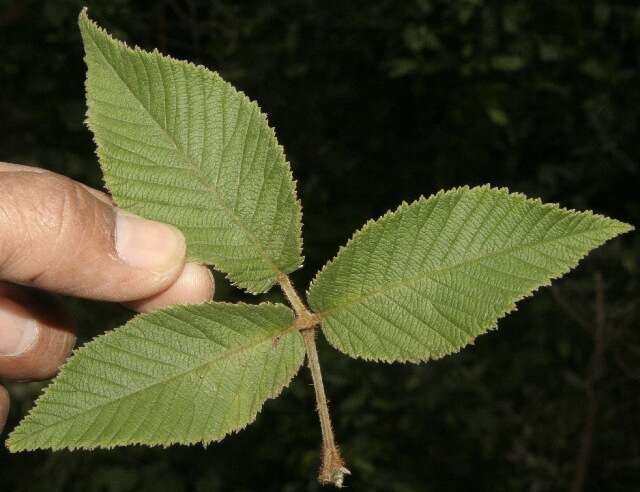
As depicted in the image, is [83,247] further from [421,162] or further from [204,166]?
[421,162]

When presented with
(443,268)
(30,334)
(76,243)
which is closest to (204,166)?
(76,243)

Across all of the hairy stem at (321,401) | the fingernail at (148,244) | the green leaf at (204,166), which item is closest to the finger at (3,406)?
the fingernail at (148,244)

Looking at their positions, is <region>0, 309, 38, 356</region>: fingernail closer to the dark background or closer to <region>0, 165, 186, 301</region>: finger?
<region>0, 165, 186, 301</region>: finger

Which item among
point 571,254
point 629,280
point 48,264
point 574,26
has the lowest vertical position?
point 48,264

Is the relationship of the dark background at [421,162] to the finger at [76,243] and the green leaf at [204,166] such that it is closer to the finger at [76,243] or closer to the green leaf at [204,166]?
the finger at [76,243]

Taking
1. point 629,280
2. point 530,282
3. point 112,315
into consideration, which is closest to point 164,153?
point 530,282

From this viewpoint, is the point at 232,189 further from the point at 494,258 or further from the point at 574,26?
the point at 574,26

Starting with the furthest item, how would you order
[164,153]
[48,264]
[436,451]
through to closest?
1. [436,451]
2. [48,264]
3. [164,153]
